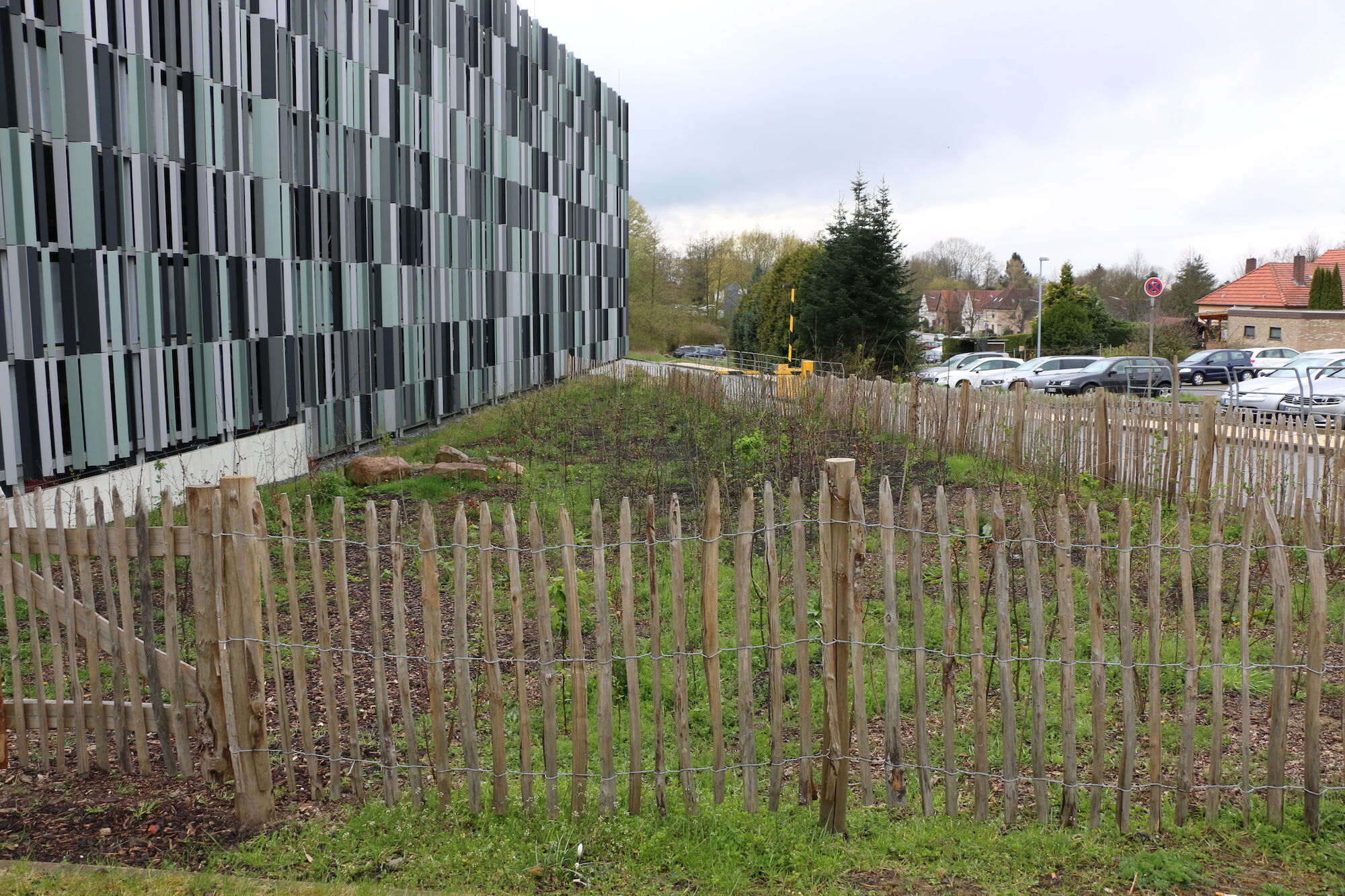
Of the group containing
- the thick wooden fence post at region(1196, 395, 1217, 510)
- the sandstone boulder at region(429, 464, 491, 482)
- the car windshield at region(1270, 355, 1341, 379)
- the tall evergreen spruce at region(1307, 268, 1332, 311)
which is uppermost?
the tall evergreen spruce at region(1307, 268, 1332, 311)

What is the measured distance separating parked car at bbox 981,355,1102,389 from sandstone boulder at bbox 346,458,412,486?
22469mm

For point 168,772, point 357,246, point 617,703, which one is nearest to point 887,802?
point 617,703

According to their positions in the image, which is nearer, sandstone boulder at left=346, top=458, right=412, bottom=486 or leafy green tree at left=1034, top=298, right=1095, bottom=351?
sandstone boulder at left=346, top=458, right=412, bottom=486

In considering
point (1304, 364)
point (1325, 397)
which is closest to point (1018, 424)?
point (1325, 397)

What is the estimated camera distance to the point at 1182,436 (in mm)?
9961

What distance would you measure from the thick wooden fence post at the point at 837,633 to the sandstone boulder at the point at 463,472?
896 cm

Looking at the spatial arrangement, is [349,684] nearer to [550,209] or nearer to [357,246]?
[357,246]

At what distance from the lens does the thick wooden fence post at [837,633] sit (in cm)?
373

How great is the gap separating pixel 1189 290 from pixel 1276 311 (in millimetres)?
15370

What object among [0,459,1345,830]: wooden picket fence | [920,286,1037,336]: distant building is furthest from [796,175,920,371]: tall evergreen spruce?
[920,286,1037,336]: distant building

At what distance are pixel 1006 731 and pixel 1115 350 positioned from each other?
158ft

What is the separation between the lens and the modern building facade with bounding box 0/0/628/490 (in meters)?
10.4

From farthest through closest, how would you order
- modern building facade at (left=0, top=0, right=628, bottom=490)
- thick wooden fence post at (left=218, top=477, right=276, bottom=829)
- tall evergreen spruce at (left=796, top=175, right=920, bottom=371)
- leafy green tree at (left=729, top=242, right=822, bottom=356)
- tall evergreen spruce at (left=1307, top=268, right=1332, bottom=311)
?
tall evergreen spruce at (left=1307, top=268, right=1332, bottom=311) → leafy green tree at (left=729, top=242, right=822, bottom=356) → tall evergreen spruce at (left=796, top=175, right=920, bottom=371) → modern building facade at (left=0, top=0, right=628, bottom=490) → thick wooden fence post at (left=218, top=477, right=276, bottom=829)

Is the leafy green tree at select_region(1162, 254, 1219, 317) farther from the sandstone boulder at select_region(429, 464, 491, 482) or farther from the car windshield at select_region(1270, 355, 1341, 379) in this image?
the sandstone boulder at select_region(429, 464, 491, 482)
